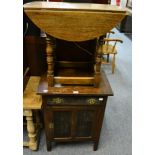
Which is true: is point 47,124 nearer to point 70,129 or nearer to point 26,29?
point 70,129

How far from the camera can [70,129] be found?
1.66 m

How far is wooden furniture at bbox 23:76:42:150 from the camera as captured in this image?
156 cm

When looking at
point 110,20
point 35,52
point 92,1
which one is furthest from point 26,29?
point 110,20

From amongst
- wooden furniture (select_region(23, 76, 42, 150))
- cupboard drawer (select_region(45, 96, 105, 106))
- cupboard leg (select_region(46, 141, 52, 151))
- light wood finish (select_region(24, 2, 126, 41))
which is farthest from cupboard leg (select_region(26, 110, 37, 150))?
light wood finish (select_region(24, 2, 126, 41))

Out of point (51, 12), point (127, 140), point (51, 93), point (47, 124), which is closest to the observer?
point (51, 12)

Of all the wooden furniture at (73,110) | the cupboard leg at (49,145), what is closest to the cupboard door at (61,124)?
the wooden furniture at (73,110)

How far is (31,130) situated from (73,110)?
440 mm

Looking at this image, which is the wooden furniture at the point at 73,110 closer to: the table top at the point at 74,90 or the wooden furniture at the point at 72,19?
the table top at the point at 74,90

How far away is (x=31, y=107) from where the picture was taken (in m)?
1.54

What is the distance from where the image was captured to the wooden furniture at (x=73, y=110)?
4.82 feet

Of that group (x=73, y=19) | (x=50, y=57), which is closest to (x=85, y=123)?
(x=50, y=57)

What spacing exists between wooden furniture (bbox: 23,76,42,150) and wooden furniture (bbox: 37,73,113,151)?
0.11 meters

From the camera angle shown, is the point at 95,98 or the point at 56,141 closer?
the point at 95,98

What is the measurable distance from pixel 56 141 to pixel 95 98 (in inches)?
22.7
